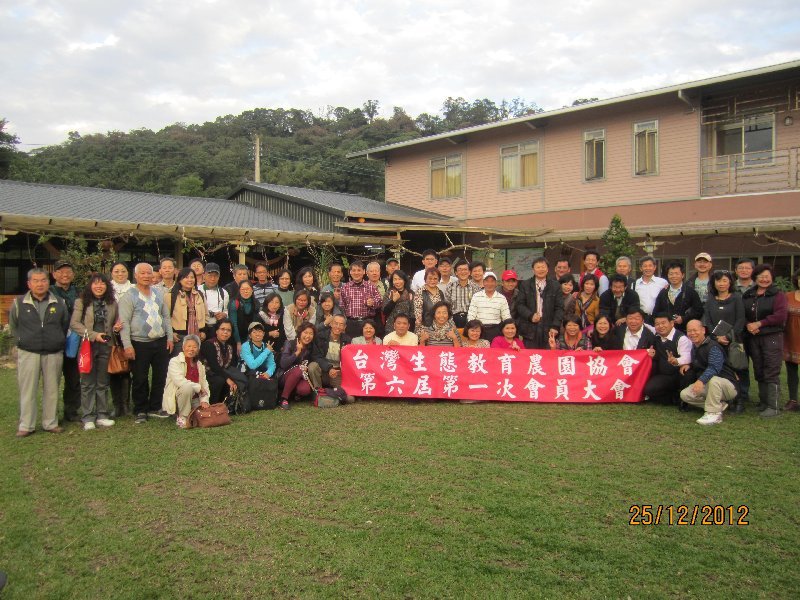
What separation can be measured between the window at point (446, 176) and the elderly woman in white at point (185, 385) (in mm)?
13629

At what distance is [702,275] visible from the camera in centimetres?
690

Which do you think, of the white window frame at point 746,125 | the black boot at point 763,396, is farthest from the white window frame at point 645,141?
the black boot at point 763,396

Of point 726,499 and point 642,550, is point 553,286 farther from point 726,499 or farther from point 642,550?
point 642,550

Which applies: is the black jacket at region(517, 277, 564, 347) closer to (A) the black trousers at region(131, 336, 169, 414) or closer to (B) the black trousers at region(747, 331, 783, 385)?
(B) the black trousers at region(747, 331, 783, 385)

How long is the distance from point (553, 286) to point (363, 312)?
248 centimetres

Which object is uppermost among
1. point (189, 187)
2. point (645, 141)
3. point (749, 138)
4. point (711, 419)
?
point (189, 187)

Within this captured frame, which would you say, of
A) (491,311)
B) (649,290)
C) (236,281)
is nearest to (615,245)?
(649,290)

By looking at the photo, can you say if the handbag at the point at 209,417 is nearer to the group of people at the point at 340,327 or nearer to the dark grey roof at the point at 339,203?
the group of people at the point at 340,327

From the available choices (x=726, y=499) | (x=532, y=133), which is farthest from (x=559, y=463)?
(x=532, y=133)

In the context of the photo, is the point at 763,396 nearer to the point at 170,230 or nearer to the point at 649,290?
the point at 649,290

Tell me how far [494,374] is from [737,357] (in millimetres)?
2587

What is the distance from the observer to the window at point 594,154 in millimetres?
15492

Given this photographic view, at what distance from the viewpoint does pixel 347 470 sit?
4668mm

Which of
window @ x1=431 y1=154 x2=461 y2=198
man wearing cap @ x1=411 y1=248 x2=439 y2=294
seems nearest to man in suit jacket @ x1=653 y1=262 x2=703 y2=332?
man wearing cap @ x1=411 y1=248 x2=439 y2=294
